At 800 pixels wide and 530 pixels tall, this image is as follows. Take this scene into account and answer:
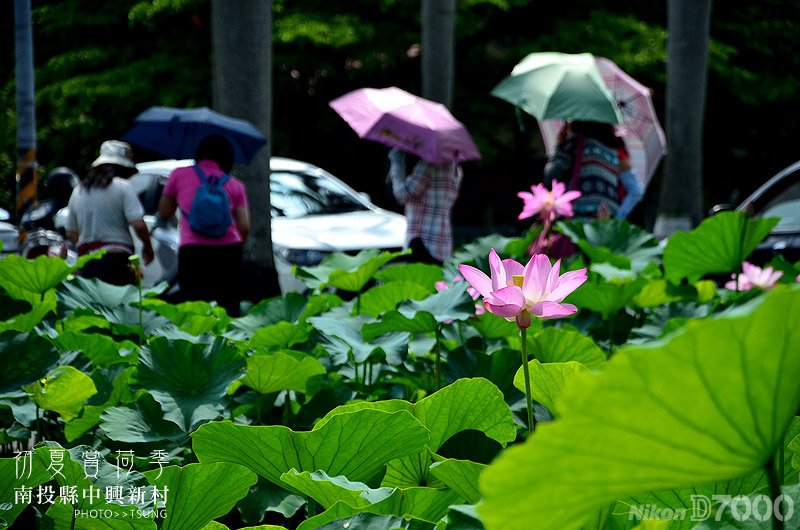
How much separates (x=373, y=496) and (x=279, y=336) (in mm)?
1167

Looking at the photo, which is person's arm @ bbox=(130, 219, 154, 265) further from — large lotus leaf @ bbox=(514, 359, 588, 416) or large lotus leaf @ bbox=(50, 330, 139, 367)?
large lotus leaf @ bbox=(514, 359, 588, 416)

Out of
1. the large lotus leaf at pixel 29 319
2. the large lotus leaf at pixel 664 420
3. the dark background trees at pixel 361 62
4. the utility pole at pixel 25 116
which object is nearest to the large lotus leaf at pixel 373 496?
the large lotus leaf at pixel 664 420

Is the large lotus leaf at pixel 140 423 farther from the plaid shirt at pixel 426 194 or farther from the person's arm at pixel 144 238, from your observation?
the plaid shirt at pixel 426 194

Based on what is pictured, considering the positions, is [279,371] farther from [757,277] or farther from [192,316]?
[757,277]

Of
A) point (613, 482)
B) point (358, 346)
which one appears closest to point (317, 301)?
point (358, 346)

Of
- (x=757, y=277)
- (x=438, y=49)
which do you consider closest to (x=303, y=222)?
(x=438, y=49)

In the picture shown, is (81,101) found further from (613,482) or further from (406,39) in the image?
(613,482)

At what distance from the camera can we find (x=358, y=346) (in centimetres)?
211

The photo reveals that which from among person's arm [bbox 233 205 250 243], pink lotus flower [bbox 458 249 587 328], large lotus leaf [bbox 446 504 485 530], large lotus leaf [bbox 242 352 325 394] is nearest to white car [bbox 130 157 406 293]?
person's arm [bbox 233 205 250 243]

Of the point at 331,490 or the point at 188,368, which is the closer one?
the point at 331,490

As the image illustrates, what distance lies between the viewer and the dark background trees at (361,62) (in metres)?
15.6

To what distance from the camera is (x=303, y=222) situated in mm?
8984

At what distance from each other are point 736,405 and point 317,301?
6.75 ft

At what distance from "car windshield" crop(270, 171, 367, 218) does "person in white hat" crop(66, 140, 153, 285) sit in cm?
274
